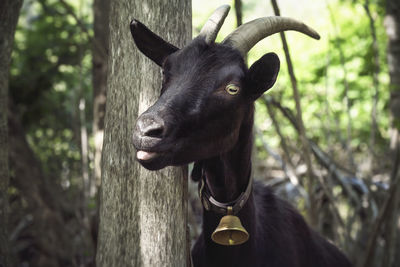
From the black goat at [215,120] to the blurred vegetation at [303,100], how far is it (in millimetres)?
2102

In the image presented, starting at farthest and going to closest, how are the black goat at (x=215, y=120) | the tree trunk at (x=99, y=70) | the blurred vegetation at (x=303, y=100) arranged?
the blurred vegetation at (x=303, y=100)
the tree trunk at (x=99, y=70)
the black goat at (x=215, y=120)

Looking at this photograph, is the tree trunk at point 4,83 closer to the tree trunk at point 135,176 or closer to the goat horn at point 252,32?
the tree trunk at point 135,176

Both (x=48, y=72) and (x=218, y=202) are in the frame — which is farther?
(x=48, y=72)

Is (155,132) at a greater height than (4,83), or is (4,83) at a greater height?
(4,83)

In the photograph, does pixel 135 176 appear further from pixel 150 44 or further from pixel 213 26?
pixel 213 26

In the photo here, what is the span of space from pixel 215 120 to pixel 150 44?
1.95 ft

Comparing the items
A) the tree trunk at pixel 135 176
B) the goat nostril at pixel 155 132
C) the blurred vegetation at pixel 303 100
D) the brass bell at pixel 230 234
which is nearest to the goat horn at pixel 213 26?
the tree trunk at pixel 135 176

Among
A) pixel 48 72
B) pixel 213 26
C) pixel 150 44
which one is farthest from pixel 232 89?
pixel 48 72

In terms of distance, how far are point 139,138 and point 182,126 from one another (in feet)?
0.86

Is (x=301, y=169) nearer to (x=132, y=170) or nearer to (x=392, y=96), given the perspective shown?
(x=392, y=96)

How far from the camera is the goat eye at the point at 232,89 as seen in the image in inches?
102

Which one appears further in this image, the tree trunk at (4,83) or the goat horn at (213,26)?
the tree trunk at (4,83)

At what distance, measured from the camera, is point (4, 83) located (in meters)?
3.41

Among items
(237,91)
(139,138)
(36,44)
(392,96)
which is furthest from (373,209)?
(36,44)
